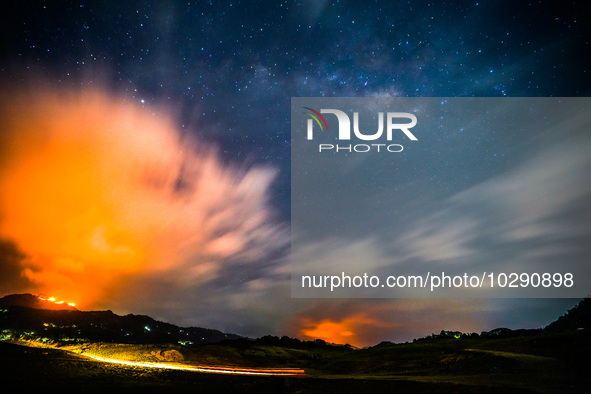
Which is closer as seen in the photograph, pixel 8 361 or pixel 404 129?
pixel 8 361

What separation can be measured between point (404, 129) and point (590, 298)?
81.9 metres

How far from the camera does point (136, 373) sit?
1177 inches

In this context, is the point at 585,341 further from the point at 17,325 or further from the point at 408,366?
the point at 17,325

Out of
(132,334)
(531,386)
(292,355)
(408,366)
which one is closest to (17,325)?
(132,334)

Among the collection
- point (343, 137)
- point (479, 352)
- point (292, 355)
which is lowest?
point (292, 355)

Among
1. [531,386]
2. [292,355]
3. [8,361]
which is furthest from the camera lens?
[292,355]

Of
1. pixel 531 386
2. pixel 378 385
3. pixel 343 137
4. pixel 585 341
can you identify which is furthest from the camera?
pixel 343 137

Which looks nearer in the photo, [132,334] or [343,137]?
[343,137]

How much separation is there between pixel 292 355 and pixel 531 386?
50022 mm

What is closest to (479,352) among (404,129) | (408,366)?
(408,366)

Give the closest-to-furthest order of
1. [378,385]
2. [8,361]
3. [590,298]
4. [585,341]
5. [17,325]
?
1. [378,385]
2. [585,341]
3. [8,361]
4. [590,298]
5. [17,325]

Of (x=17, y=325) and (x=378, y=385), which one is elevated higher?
(x=378, y=385)

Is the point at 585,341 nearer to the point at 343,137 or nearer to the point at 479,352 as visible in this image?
the point at 479,352

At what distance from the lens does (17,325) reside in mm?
146375
